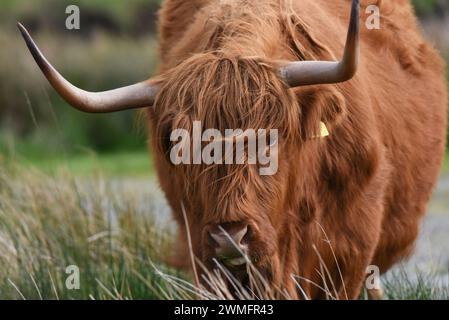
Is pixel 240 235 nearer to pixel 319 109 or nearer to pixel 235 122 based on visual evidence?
pixel 235 122

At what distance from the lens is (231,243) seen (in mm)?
5285

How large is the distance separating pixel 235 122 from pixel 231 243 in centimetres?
58

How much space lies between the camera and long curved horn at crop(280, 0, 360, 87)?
5207 millimetres

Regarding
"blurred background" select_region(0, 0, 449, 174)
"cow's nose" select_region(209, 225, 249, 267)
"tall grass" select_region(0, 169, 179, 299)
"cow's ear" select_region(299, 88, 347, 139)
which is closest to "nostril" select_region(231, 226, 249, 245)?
"cow's nose" select_region(209, 225, 249, 267)

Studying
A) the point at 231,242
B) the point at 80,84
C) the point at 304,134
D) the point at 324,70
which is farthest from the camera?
the point at 80,84

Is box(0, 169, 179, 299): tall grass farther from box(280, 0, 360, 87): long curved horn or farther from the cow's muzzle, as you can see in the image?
box(280, 0, 360, 87): long curved horn

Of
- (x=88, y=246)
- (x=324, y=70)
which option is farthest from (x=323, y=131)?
(x=88, y=246)

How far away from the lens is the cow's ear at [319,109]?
223 inches

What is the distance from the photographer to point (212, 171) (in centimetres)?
550

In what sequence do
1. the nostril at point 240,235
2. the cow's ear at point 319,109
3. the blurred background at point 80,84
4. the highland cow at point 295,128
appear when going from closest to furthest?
the nostril at point 240,235 → the highland cow at point 295,128 → the cow's ear at point 319,109 → the blurred background at point 80,84

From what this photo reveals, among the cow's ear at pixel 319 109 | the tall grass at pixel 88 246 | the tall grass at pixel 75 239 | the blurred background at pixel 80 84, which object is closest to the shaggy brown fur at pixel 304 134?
the cow's ear at pixel 319 109

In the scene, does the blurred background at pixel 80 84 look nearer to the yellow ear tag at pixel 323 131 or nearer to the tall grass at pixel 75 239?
the tall grass at pixel 75 239
